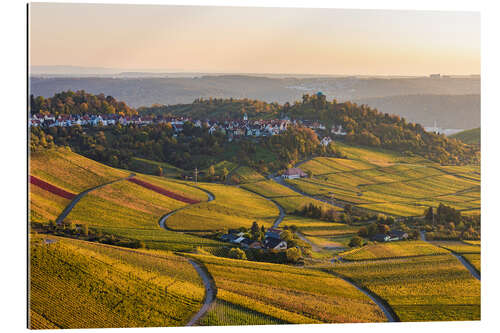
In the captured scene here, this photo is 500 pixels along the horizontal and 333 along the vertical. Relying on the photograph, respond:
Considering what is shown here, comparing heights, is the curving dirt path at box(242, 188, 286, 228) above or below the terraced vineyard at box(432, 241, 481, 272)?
above

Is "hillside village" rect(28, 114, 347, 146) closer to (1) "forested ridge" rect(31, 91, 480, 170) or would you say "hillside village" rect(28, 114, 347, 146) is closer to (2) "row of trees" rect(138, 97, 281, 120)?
(1) "forested ridge" rect(31, 91, 480, 170)

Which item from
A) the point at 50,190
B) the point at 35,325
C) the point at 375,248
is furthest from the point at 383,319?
the point at 50,190

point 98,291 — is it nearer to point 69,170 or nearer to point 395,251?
point 69,170

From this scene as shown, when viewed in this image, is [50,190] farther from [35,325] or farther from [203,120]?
[203,120]

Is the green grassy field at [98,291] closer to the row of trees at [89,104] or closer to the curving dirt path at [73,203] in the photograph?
the curving dirt path at [73,203]

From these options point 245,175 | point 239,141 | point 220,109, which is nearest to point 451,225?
point 245,175

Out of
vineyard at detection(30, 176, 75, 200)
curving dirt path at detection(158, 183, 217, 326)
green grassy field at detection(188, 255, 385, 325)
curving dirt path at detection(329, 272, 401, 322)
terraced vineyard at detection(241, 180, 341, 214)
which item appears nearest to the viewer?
curving dirt path at detection(158, 183, 217, 326)

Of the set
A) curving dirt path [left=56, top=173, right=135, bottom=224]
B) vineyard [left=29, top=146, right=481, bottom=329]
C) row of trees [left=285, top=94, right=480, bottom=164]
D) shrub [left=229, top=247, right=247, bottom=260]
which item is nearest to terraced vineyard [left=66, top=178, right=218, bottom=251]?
vineyard [left=29, top=146, right=481, bottom=329]
